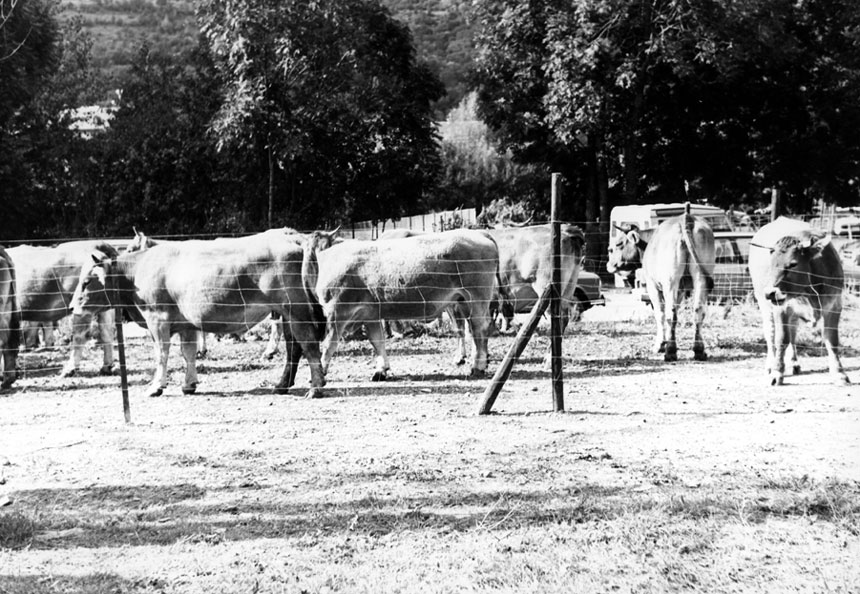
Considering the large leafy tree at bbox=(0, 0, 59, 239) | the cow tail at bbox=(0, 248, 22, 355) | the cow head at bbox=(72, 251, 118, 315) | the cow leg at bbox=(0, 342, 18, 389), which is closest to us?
the cow head at bbox=(72, 251, 118, 315)

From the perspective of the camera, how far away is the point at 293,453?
8781 mm

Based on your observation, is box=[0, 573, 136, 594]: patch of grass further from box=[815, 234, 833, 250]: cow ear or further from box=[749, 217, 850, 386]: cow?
box=[815, 234, 833, 250]: cow ear

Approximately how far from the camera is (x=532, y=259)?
14.7 m

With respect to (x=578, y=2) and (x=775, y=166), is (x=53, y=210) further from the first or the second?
(x=775, y=166)

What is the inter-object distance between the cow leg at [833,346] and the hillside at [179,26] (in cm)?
7120

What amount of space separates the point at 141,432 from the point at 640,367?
684 cm

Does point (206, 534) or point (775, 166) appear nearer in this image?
point (206, 534)

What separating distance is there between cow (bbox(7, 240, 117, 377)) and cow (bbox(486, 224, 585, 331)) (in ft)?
18.2

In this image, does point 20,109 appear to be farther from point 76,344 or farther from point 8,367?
point 8,367

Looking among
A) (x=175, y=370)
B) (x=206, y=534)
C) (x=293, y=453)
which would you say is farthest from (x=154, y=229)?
(x=206, y=534)

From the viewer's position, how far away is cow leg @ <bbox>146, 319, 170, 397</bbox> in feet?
40.2

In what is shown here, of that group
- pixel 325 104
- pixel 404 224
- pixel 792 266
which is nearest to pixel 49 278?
pixel 792 266

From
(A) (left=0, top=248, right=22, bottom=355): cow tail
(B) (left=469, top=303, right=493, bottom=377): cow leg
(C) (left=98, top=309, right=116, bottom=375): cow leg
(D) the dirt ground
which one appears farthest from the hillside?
(D) the dirt ground

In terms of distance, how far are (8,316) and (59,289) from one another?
3.03 feet
